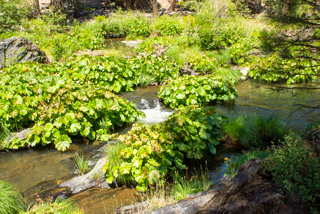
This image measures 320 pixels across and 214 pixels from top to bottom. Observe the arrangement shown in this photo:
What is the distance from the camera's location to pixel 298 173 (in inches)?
91.7

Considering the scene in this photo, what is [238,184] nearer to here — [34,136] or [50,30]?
[34,136]

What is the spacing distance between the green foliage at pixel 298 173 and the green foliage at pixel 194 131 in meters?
2.41

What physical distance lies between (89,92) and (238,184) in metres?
4.55

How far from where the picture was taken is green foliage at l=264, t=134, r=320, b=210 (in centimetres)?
220

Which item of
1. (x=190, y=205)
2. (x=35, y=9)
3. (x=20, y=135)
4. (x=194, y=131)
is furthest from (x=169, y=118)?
(x=35, y=9)

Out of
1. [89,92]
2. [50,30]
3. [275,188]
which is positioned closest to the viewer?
[275,188]

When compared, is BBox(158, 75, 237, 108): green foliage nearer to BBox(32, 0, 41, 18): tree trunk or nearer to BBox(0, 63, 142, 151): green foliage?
BBox(0, 63, 142, 151): green foliage

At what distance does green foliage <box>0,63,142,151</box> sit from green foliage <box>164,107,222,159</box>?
1.75 m

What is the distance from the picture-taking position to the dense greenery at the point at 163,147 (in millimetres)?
4164

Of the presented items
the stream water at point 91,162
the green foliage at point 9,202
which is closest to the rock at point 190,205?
the stream water at point 91,162

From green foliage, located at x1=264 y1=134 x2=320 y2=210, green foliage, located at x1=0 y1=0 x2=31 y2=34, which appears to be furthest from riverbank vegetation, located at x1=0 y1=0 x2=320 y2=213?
green foliage, located at x1=0 y1=0 x2=31 y2=34

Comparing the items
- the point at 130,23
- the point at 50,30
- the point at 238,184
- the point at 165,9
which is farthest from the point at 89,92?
the point at 165,9

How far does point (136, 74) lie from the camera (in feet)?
31.6

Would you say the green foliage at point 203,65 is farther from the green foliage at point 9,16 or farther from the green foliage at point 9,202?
the green foliage at point 9,16
